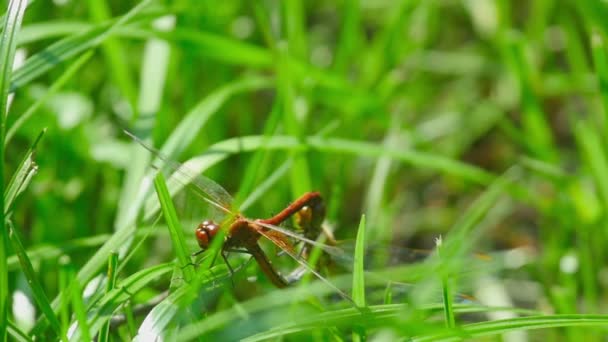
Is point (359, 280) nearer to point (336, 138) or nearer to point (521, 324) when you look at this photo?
point (521, 324)

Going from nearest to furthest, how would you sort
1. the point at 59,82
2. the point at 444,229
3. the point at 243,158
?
the point at 59,82
the point at 243,158
the point at 444,229

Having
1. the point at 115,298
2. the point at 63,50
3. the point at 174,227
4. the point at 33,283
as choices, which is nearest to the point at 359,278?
the point at 174,227

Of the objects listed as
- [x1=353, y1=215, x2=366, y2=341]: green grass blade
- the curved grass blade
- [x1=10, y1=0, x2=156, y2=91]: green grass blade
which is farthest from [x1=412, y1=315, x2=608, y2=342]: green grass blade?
[x1=10, y1=0, x2=156, y2=91]: green grass blade

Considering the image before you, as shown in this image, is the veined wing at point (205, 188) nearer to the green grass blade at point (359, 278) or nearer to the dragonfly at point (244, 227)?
the dragonfly at point (244, 227)

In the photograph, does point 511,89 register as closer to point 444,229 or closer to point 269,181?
point 444,229

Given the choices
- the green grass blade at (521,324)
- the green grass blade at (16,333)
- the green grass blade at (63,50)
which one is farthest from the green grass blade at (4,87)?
the green grass blade at (521,324)

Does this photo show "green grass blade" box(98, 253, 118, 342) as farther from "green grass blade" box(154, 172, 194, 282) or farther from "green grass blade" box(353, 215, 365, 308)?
"green grass blade" box(353, 215, 365, 308)

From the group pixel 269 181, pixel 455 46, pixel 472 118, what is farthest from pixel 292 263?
pixel 455 46
